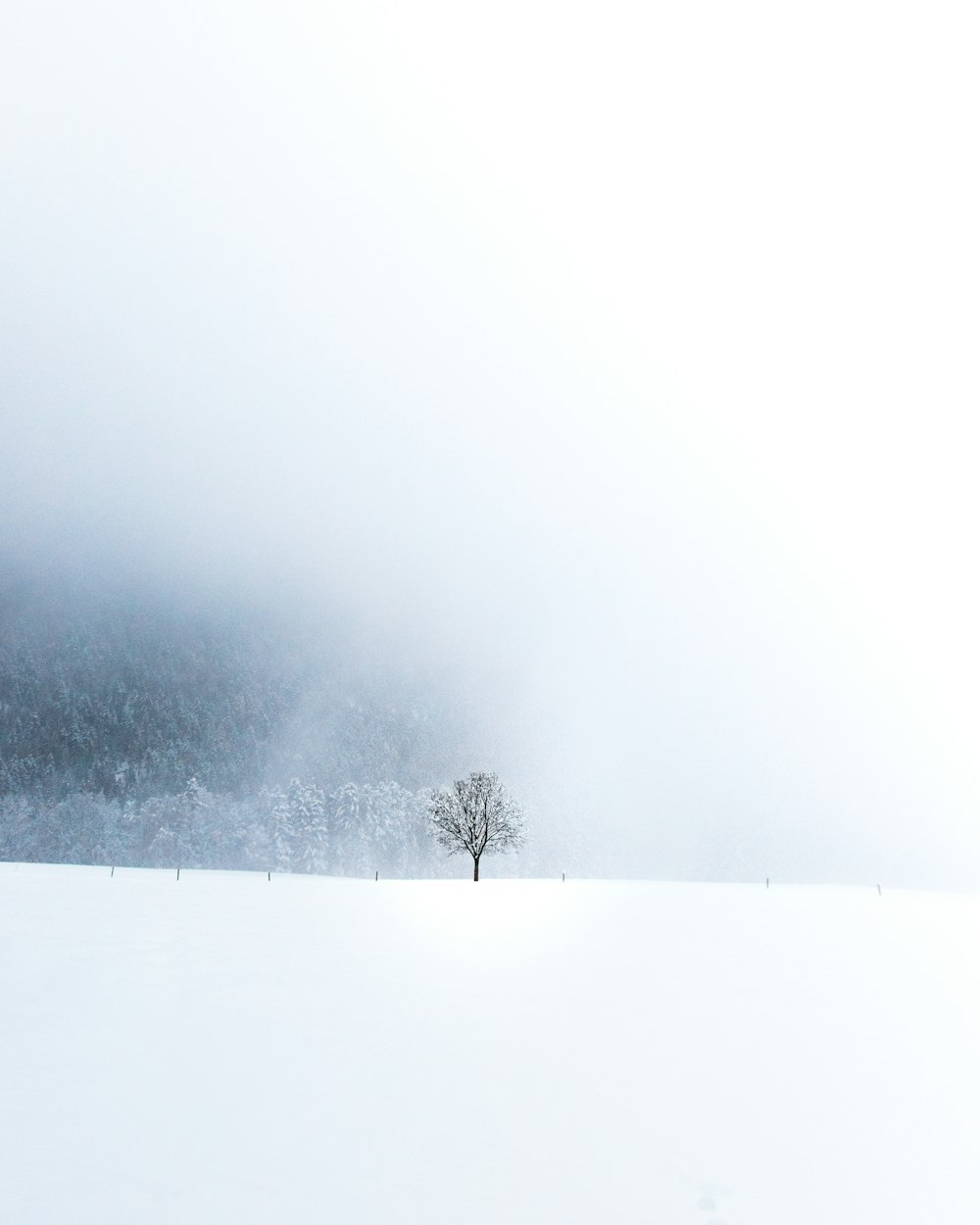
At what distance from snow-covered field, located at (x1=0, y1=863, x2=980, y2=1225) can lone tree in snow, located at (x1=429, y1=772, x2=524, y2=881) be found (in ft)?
197

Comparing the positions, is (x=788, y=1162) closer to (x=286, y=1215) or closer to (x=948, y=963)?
(x=286, y=1215)

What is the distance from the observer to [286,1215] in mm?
7684

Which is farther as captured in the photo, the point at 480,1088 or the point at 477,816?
the point at 477,816

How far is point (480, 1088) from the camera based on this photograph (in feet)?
39.2

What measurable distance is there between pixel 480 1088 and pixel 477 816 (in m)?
76.6

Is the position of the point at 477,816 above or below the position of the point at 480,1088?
above

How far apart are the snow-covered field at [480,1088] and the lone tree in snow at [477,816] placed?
6001 centimetres

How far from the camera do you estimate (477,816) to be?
87.2m

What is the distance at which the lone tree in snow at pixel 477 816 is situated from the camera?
86562 mm

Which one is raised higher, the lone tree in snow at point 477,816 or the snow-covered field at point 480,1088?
the lone tree in snow at point 477,816

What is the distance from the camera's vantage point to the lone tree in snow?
8656 centimetres

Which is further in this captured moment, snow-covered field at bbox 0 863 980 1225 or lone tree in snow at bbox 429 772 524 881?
lone tree in snow at bbox 429 772 524 881

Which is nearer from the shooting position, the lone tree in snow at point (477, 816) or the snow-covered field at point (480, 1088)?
the snow-covered field at point (480, 1088)

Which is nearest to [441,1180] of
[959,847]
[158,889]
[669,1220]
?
[669,1220]
